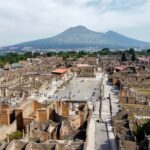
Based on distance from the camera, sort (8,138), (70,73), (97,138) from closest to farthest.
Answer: (8,138), (97,138), (70,73)

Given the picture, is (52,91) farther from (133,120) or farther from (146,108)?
(133,120)

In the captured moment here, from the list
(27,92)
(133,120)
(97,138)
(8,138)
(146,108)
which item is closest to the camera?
(8,138)

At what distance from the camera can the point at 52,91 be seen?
54.9m

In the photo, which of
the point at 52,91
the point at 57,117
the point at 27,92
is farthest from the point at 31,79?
the point at 57,117

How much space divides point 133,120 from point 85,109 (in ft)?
15.8

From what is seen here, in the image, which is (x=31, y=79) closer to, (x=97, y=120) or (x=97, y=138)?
(x=97, y=120)

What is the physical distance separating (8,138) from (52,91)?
28216 mm

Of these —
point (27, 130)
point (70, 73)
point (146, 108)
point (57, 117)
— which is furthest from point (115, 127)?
Result: point (70, 73)

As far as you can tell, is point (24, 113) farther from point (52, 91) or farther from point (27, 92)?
point (52, 91)

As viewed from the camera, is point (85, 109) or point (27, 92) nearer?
point (85, 109)

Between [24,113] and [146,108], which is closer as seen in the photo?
[24,113]

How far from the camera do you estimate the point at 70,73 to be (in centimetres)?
8106

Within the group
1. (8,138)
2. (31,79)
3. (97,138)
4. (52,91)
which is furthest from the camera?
(31,79)

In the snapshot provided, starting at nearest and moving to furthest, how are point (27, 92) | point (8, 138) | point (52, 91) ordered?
point (8, 138) < point (27, 92) < point (52, 91)
